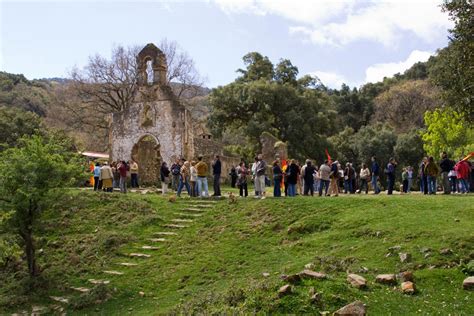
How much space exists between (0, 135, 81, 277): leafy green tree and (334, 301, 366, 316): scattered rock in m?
9.44

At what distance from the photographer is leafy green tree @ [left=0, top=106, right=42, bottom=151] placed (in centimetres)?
3409

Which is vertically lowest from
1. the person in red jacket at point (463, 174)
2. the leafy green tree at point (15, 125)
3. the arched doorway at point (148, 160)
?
the person in red jacket at point (463, 174)

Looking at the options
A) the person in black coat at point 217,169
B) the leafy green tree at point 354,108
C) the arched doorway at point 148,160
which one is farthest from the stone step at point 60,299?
the leafy green tree at point 354,108

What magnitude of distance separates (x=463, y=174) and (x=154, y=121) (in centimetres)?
1624

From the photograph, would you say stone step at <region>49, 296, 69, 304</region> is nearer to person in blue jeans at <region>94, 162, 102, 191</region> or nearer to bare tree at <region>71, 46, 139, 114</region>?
person in blue jeans at <region>94, 162, 102, 191</region>

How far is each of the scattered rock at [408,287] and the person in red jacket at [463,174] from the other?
10709 mm

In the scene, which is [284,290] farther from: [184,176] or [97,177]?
[97,177]

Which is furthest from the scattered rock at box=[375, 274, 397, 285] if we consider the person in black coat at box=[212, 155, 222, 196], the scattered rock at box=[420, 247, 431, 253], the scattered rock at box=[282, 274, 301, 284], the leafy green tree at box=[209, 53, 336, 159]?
the leafy green tree at box=[209, 53, 336, 159]

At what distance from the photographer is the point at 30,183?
1465cm

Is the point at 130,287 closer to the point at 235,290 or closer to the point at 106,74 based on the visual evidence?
the point at 235,290

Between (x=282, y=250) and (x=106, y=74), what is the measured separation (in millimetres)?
35357

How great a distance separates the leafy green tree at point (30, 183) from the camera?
1457 centimetres

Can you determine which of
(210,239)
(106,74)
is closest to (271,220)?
(210,239)

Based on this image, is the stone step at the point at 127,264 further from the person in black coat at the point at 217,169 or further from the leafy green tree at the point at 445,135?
the leafy green tree at the point at 445,135
